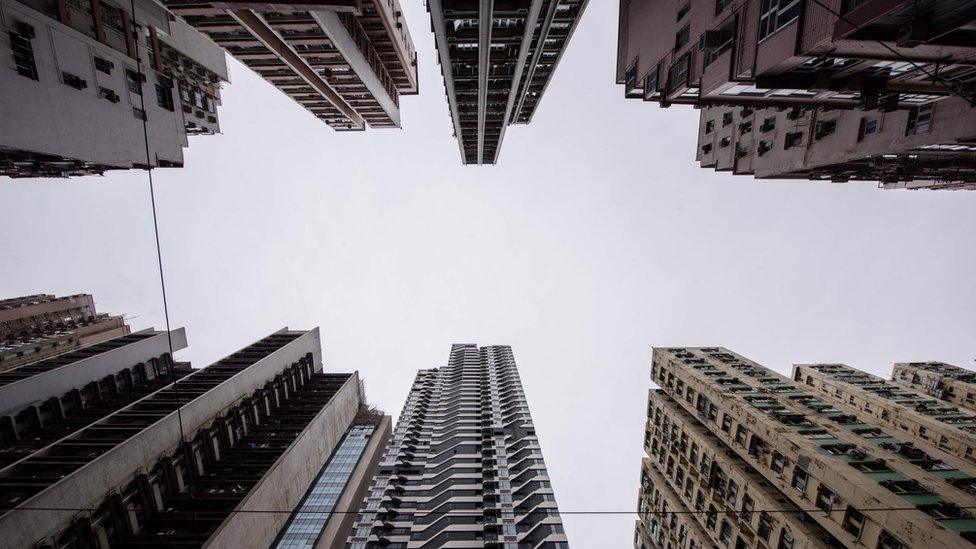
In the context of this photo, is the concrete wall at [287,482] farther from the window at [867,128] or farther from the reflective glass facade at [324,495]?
the window at [867,128]

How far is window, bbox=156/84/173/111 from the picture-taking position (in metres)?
31.1

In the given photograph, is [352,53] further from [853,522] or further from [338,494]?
[338,494]

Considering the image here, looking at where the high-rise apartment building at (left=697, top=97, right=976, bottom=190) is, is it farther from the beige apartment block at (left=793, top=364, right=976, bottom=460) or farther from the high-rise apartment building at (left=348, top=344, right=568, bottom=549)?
the high-rise apartment building at (left=348, top=344, right=568, bottom=549)

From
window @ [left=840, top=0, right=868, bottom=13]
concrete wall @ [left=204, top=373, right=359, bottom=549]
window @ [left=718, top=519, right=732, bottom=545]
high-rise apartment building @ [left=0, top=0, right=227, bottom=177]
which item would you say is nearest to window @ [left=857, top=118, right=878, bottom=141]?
window @ [left=840, top=0, right=868, bottom=13]

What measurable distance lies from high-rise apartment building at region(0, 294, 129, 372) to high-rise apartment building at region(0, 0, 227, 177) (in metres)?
45.1

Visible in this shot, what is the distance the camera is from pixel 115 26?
2894cm

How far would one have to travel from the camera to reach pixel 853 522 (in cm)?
2586

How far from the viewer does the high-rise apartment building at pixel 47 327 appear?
62.0 m

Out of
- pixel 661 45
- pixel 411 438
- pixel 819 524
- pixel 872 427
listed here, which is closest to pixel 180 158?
pixel 661 45

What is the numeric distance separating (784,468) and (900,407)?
96.1 ft

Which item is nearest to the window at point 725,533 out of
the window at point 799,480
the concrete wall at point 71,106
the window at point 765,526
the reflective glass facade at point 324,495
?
the window at point 765,526

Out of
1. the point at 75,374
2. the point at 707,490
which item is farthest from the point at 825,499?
the point at 75,374

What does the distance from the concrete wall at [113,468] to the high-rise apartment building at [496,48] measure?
47217 millimetres

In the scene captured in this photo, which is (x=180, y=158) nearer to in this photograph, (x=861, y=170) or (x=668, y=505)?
(x=861, y=170)
